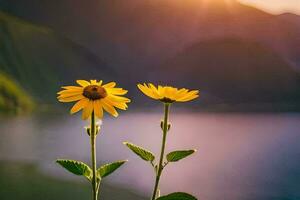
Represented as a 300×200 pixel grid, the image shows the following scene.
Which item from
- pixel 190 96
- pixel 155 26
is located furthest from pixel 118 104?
pixel 155 26

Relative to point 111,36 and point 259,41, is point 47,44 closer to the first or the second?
point 111,36

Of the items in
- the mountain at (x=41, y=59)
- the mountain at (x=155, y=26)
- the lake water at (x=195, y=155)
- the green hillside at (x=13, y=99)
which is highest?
the mountain at (x=155, y=26)

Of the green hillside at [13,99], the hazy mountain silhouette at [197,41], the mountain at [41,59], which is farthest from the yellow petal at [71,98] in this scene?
the hazy mountain silhouette at [197,41]

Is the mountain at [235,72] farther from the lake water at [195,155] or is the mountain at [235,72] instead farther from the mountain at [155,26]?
the lake water at [195,155]

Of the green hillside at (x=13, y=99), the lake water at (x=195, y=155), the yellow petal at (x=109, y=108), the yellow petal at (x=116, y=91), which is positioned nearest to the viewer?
the yellow petal at (x=109, y=108)

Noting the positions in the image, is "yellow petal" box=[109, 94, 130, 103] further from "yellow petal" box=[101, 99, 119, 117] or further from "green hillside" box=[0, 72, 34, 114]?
"green hillside" box=[0, 72, 34, 114]

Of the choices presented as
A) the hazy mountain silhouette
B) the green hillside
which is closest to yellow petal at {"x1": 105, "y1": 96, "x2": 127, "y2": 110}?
the green hillside

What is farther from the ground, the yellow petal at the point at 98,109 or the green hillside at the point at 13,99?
the green hillside at the point at 13,99

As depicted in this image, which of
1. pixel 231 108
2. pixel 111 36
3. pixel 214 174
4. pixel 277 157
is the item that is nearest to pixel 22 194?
pixel 214 174

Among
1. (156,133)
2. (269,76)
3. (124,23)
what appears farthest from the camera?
(124,23)
